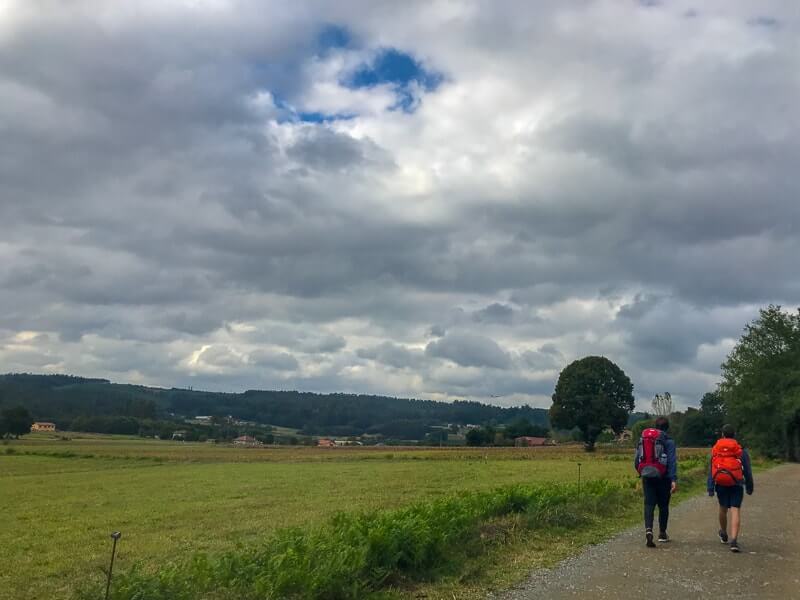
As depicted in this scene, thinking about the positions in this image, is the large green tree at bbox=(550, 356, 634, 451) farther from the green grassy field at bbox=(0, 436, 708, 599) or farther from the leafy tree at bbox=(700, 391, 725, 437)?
the green grassy field at bbox=(0, 436, 708, 599)

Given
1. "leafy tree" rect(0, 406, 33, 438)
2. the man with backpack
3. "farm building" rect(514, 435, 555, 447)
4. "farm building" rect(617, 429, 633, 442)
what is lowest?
"leafy tree" rect(0, 406, 33, 438)

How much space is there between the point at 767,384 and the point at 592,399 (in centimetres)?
2474

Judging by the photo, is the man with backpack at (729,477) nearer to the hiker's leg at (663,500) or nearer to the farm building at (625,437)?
the hiker's leg at (663,500)

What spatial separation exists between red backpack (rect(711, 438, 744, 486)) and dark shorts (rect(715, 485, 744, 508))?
0.10 metres

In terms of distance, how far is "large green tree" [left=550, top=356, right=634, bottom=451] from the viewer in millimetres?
76688

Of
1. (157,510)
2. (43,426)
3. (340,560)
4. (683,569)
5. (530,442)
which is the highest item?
(340,560)

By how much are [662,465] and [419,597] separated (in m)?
5.36

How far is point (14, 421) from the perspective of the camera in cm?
11938

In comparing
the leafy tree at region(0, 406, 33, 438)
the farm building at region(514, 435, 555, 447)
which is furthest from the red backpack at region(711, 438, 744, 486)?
the leafy tree at region(0, 406, 33, 438)

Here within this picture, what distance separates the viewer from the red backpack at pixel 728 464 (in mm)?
11555

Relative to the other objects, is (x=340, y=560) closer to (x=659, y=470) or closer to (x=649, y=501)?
(x=649, y=501)

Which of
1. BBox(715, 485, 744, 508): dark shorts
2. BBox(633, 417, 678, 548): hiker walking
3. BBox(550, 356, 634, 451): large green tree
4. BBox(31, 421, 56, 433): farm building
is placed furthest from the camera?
BBox(31, 421, 56, 433): farm building

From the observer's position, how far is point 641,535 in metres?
12.8

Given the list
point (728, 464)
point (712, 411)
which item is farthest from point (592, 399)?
point (728, 464)
